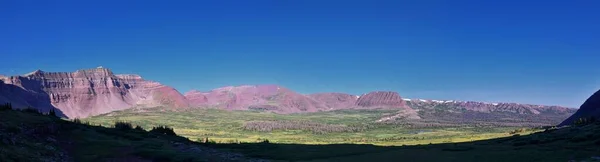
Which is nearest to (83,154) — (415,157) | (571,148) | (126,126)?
(126,126)

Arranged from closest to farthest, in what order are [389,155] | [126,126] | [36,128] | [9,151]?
[9,151], [36,128], [389,155], [126,126]

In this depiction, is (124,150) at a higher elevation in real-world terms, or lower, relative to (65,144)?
lower

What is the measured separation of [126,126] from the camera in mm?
66688

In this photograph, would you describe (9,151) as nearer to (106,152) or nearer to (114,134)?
(106,152)

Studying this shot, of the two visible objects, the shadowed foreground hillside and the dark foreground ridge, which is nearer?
the shadowed foreground hillside

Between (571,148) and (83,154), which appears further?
(571,148)

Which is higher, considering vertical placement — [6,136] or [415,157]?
[6,136]

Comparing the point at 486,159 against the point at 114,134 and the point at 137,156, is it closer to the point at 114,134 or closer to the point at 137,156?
the point at 137,156

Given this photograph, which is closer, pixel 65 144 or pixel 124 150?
pixel 65 144

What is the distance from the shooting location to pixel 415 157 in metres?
43.9

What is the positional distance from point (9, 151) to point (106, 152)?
11882mm

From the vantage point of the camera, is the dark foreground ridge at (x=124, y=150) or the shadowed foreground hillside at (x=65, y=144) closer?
the shadowed foreground hillside at (x=65, y=144)

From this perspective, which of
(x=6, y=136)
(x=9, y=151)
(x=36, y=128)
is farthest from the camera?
(x=36, y=128)

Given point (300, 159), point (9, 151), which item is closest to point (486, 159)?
point (300, 159)
